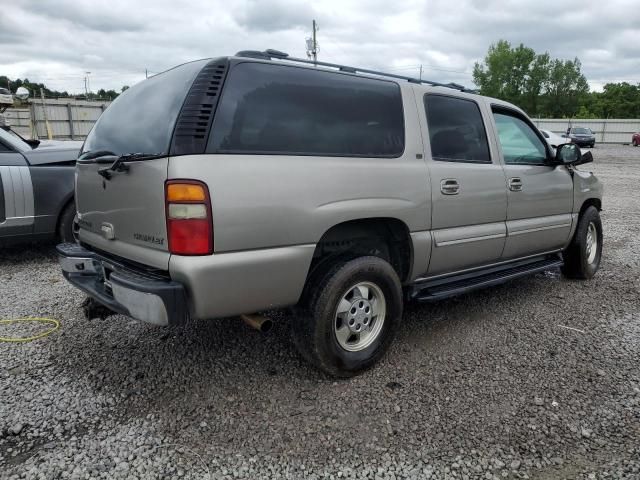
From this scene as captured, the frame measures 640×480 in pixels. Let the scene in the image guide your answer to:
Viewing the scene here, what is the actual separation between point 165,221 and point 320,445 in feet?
4.43

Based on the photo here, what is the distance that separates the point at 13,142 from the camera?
5562mm

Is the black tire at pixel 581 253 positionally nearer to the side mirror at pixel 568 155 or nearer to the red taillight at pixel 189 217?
the side mirror at pixel 568 155

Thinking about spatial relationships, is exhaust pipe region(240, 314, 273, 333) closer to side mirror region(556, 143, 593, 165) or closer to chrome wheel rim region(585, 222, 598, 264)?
side mirror region(556, 143, 593, 165)

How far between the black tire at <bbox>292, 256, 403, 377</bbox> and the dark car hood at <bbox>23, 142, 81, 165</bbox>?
3939mm

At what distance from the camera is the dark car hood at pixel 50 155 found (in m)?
5.52

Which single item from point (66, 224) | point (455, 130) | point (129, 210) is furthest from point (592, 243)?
point (66, 224)

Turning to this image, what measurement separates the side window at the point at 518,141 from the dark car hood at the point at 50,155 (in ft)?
14.4

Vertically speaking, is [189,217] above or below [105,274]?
above

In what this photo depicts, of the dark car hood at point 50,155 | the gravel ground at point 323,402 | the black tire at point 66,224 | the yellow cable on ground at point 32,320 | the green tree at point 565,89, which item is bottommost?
the gravel ground at point 323,402

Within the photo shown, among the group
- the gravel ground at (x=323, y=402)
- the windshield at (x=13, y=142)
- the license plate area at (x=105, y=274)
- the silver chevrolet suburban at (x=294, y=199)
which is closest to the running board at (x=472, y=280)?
the silver chevrolet suburban at (x=294, y=199)

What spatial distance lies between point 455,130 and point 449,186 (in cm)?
53

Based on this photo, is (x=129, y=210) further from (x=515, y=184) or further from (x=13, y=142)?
(x=13, y=142)

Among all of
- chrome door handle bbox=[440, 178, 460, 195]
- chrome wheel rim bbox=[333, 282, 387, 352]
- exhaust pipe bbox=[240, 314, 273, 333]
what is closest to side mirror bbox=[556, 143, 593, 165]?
chrome door handle bbox=[440, 178, 460, 195]

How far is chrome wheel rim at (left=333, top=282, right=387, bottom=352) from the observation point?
10.2 feet
